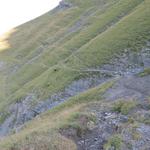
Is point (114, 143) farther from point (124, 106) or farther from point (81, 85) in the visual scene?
point (81, 85)

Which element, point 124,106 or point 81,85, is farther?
point 81,85

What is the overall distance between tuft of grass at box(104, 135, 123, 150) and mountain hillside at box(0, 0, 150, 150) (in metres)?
0.07

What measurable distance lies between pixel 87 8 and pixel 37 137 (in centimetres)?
10453

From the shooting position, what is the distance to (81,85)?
56.4 m

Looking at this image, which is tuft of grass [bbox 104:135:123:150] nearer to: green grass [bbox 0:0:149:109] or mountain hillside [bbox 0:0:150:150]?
mountain hillside [bbox 0:0:150:150]

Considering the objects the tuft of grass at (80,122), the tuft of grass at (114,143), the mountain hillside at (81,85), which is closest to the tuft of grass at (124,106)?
the mountain hillside at (81,85)

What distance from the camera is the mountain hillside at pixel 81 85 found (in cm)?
2539

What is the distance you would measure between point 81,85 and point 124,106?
27.6m

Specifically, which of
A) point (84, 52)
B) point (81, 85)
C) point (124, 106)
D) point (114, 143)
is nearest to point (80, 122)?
point (114, 143)

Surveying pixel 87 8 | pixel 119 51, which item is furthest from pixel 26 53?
pixel 119 51

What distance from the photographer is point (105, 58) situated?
199 ft

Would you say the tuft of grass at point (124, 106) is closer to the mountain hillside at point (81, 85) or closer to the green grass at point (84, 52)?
→ the mountain hillside at point (81, 85)

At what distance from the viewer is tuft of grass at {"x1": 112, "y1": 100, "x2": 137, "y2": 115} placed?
93.4ft

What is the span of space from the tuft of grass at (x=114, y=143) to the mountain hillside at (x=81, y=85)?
7 centimetres
